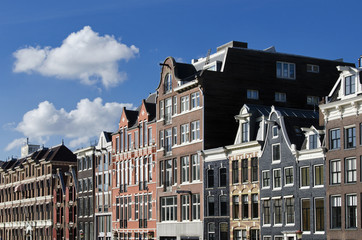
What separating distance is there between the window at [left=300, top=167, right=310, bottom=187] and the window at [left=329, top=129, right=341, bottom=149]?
3102 mm

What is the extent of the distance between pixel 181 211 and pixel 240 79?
14.5m

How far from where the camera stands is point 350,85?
179 feet

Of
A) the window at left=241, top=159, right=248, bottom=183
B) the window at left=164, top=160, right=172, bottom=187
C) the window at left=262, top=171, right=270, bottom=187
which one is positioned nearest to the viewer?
the window at left=262, top=171, right=270, bottom=187

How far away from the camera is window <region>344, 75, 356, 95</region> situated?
178 feet

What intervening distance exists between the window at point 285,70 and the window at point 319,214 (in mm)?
22845

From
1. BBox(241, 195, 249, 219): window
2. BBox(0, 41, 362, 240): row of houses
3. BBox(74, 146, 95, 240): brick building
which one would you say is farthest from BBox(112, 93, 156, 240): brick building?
BBox(241, 195, 249, 219): window

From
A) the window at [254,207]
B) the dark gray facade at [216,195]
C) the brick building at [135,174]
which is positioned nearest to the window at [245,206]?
the window at [254,207]

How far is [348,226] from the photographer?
173ft

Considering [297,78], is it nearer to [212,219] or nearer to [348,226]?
[212,219]

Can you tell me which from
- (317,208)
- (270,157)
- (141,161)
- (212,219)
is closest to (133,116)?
(141,161)

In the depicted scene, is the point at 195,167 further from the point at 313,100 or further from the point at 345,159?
the point at 345,159

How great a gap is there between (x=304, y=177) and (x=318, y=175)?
5.00 ft

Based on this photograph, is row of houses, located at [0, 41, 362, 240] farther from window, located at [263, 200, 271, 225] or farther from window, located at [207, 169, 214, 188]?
window, located at [207, 169, 214, 188]

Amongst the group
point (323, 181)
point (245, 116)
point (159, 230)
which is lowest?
point (159, 230)
